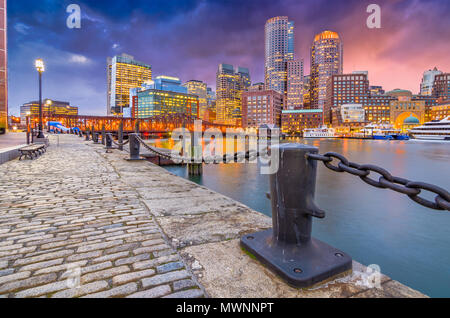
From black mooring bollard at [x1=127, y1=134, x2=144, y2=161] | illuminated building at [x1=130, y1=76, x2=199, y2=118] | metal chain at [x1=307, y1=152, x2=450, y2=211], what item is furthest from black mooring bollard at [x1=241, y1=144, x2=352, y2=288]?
illuminated building at [x1=130, y1=76, x2=199, y2=118]

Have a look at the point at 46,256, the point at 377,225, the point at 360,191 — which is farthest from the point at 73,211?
the point at 360,191

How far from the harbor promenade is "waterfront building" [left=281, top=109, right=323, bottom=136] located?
18692 centimetres

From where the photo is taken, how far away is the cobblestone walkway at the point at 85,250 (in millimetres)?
1992

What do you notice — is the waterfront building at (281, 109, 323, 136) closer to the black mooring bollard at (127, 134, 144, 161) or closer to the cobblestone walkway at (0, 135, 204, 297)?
the black mooring bollard at (127, 134, 144, 161)

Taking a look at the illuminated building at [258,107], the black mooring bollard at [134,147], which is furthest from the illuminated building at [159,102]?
the black mooring bollard at [134,147]

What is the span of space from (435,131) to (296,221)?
12062 cm

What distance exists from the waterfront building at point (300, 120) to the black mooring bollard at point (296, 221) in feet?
617

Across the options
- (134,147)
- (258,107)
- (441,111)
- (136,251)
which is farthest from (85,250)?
(441,111)

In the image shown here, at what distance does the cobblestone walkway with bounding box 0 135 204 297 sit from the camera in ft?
6.54

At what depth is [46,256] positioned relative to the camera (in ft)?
8.30

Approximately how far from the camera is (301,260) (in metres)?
2.17

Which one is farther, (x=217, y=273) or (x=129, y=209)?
(x=129, y=209)
